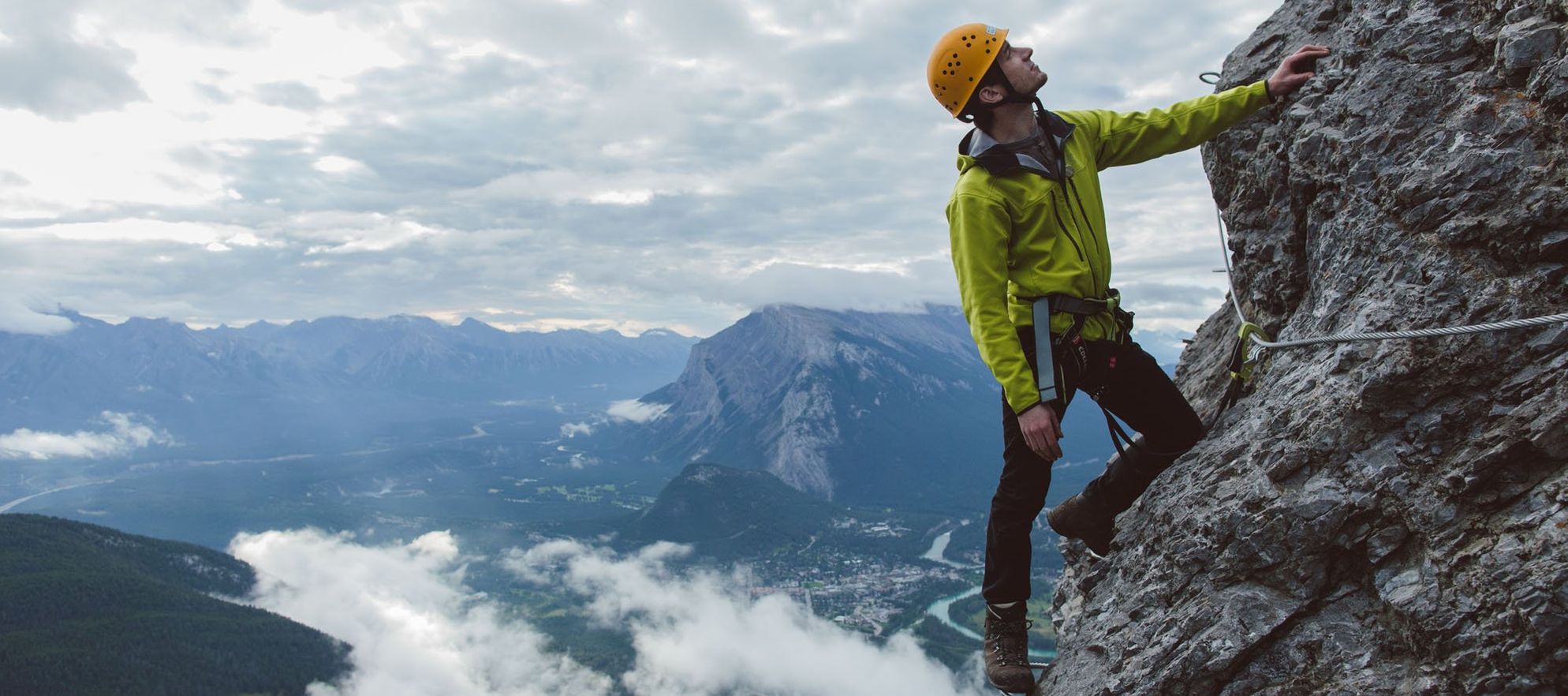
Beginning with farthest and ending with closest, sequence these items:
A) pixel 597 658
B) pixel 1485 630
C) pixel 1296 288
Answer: pixel 597 658 → pixel 1296 288 → pixel 1485 630

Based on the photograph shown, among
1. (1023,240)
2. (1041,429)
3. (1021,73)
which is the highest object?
(1021,73)

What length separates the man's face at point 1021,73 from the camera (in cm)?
588

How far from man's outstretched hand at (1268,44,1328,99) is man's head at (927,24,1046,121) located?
2.10 meters

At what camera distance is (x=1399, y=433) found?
505 centimetres

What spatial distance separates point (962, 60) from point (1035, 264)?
154 cm

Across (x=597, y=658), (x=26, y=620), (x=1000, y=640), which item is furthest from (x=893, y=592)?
(x=1000, y=640)

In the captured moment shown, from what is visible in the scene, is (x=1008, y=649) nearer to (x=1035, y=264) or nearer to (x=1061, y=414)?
(x=1061, y=414)

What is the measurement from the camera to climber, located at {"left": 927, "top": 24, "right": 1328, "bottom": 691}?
5.62 m

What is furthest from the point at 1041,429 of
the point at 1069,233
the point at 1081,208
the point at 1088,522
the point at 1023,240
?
the point at 1088,522

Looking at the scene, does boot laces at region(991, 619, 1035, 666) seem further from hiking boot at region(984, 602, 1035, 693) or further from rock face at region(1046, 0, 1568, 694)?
rock face at region(1046, 0, 1568, 694)

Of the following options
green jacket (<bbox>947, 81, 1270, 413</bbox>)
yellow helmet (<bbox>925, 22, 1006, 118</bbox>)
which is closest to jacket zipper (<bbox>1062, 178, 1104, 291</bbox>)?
green jacket (<bbox>947, 81, 1270, 413</bbox>)

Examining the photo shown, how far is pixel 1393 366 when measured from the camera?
16.4 ft

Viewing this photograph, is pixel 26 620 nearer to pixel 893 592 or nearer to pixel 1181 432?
pixel 893 592

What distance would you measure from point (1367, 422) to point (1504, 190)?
4.95ft
